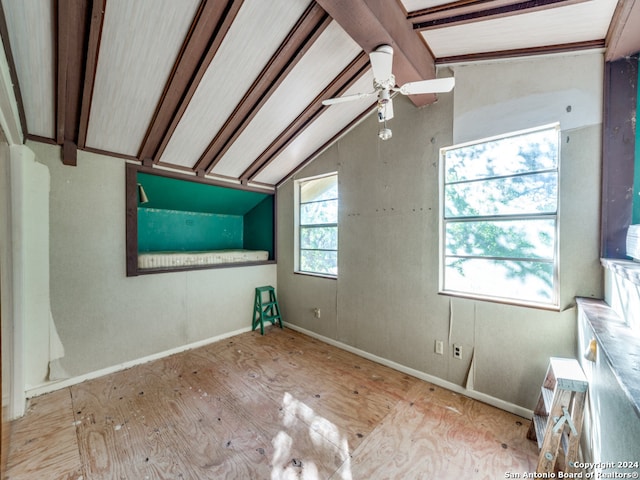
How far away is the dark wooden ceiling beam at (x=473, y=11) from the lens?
1.56 metres

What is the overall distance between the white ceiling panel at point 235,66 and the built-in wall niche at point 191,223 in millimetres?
677

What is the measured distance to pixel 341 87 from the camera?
8.25ft

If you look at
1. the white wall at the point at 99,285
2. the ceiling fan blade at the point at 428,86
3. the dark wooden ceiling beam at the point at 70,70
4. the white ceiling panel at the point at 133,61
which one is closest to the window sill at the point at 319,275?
the white wall at the point at 99,285

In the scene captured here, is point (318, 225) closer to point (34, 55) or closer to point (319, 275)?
point (319, 275)

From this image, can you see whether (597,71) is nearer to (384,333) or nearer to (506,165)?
(506,165)

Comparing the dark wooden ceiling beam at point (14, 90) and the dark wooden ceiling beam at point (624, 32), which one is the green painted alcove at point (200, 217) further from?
the dark wooden ceiling beam at point (624, 32)

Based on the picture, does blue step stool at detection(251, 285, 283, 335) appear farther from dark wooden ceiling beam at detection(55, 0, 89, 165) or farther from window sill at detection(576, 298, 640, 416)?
window sill at detection(576, 298, 640, 416)

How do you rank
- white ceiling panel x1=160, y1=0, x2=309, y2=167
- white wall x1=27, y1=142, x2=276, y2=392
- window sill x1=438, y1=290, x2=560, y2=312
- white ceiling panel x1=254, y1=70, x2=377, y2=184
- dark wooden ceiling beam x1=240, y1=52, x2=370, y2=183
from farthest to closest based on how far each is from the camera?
white ceiling panel x1=254, y1=70, x2=377, y2=184 < white wall x1=27, y1=142, x2=276, y2=392 < dark wooden ceiling beam x1=240, y1=52, x2=370, y2=183 < window sill x1=438, y1=290, x2=560, y2=312 < white ceiling panel x1=160, y1=0, x2=309, y2=167

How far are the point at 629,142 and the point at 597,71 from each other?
58 centimetres

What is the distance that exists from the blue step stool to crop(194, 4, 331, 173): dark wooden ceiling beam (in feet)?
7.27

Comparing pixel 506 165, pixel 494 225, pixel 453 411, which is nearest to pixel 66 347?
pixel 453 411

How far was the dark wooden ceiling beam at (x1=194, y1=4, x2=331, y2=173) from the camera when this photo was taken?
1836mm

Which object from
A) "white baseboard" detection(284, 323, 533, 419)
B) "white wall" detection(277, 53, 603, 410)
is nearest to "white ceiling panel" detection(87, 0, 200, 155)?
"white wall" detection(277, 53, 603, 410)

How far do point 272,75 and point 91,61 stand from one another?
1.30 m
